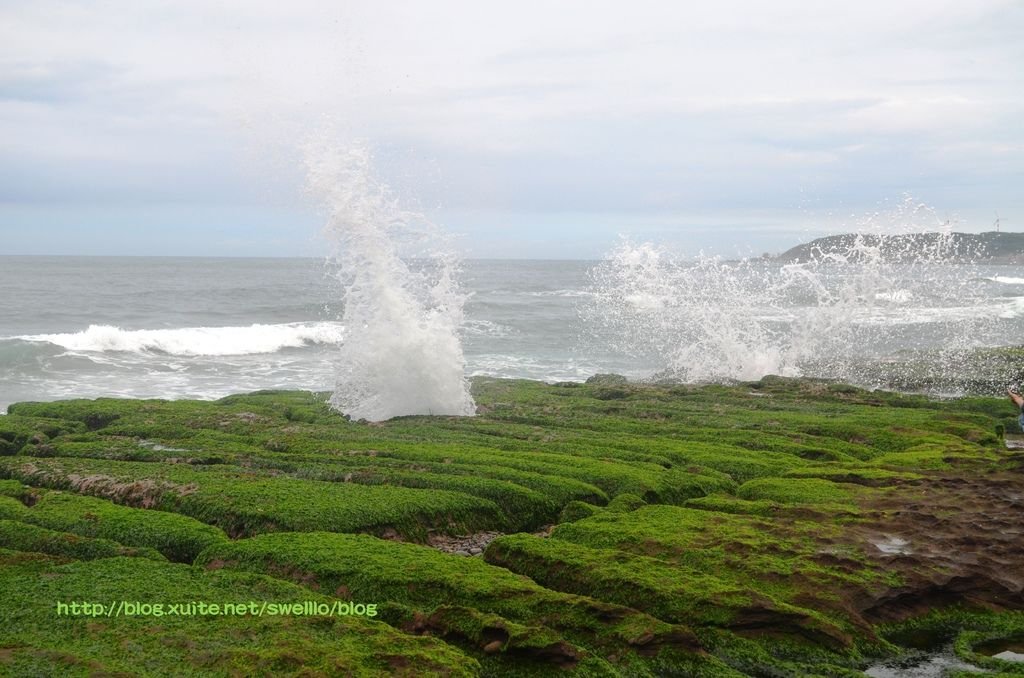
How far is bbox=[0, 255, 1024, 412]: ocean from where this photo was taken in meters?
35.1

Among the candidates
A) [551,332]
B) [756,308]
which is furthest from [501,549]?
[551,332]

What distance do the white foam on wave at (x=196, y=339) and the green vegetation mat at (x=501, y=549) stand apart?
27380mm

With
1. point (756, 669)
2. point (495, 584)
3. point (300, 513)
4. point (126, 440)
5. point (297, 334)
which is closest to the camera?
point (756, 669)

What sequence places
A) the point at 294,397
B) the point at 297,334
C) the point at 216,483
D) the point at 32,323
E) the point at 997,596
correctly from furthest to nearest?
the point at 32,323
the point at 297,334
the point at 294,397
the point at 216,483
the point at 997,596

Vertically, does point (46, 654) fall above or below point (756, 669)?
above

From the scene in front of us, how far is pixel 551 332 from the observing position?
57.2 metres

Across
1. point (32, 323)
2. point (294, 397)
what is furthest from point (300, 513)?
point (32, 323)

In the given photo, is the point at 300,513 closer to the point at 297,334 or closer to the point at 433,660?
the point at 433,660

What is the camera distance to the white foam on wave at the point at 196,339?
45500mm

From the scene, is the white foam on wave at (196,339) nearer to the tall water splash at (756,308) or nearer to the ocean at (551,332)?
the ocean at (551,332)

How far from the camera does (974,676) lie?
798 cm

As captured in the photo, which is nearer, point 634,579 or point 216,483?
point 634,579

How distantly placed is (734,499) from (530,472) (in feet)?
11.1

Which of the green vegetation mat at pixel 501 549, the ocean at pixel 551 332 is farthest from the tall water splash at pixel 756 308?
the green vegetation mat at pixel 501 549
